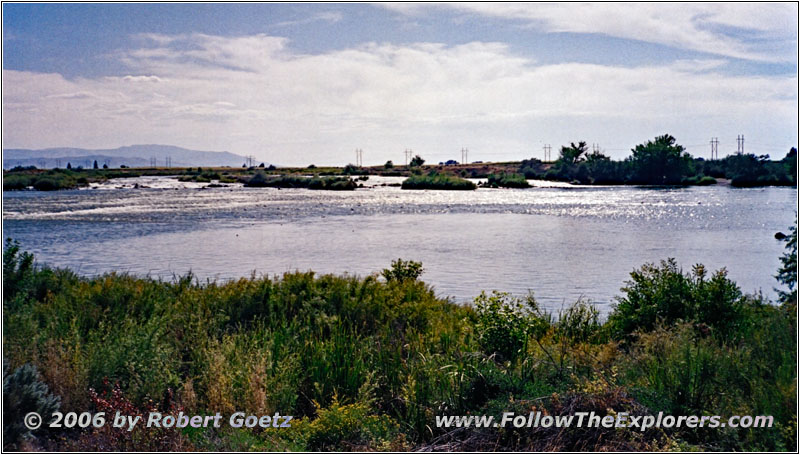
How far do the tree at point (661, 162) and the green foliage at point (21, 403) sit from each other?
3653 inches

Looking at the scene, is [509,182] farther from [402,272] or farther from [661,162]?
[402,272]

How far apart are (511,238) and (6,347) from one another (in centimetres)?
2356

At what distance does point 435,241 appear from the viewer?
2802 centimetres

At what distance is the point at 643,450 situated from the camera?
18.7ft

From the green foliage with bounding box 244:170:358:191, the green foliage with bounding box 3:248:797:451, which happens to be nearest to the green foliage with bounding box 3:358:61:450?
the green foliage with bounding box 3:248:797:451

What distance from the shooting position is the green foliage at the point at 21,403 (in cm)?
583

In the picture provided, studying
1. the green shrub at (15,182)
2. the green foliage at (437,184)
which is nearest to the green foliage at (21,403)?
the green foliage at (437,184)

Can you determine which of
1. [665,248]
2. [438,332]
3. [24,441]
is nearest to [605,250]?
[665,248]

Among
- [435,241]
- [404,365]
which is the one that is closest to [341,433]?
[404,365]

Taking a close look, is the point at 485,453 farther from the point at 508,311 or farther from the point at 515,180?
the point at 515,180

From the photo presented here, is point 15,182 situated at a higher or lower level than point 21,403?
higher

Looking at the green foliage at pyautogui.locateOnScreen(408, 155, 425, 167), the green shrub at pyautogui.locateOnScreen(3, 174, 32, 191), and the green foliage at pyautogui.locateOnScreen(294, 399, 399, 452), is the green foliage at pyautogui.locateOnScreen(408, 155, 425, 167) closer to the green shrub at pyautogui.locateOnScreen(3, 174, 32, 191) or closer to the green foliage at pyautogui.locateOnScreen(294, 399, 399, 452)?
the green shrub at pyautogui.locateOnScreen(3, 174, 32, 191)

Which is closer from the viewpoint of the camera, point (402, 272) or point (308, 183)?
point (402, 272)

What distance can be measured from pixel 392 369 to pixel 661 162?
91919mm
